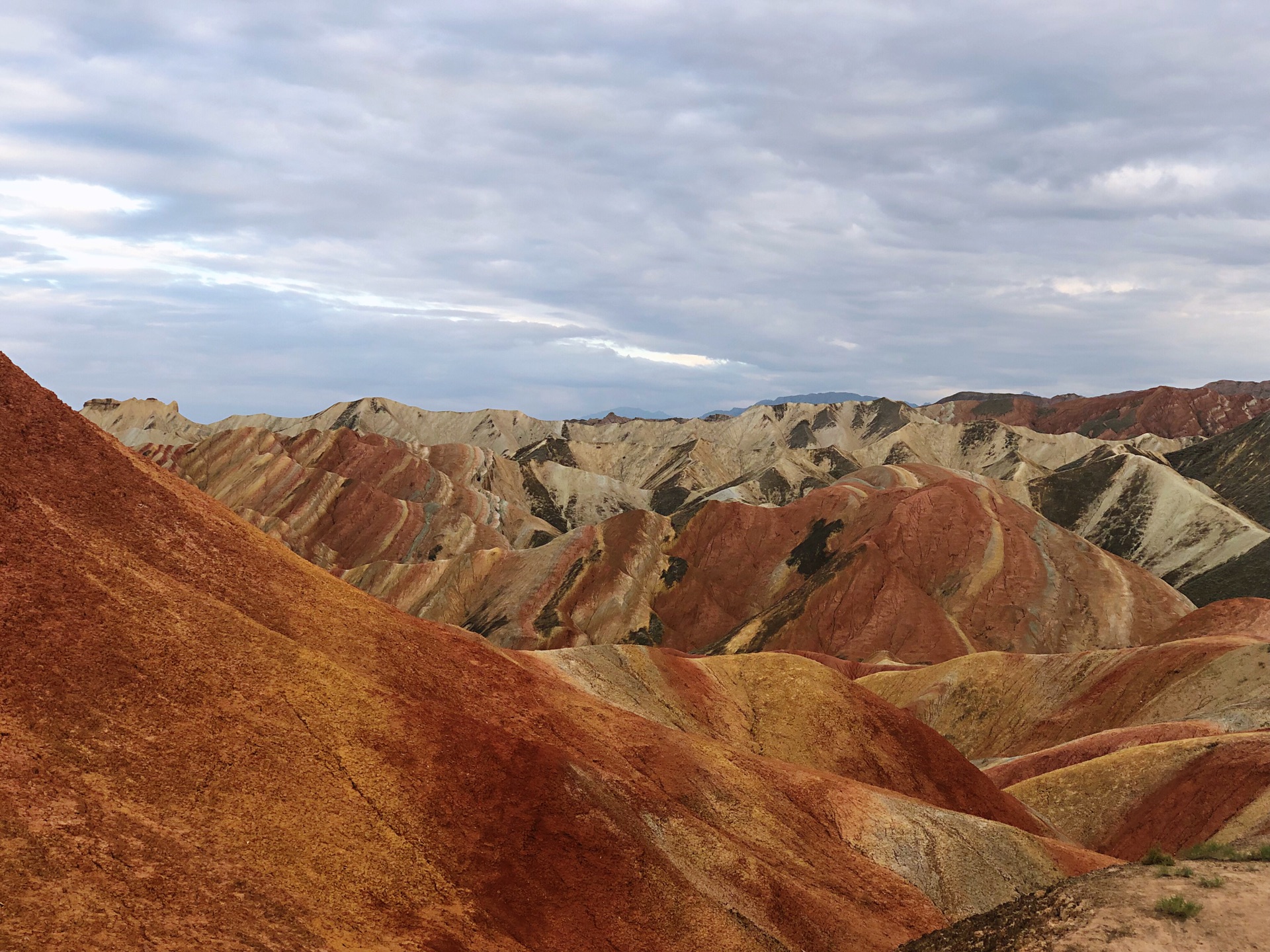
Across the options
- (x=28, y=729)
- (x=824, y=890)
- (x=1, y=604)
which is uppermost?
(x=1, y=604)

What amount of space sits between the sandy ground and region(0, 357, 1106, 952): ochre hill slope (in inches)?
296

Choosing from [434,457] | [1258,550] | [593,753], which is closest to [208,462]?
[434,457]

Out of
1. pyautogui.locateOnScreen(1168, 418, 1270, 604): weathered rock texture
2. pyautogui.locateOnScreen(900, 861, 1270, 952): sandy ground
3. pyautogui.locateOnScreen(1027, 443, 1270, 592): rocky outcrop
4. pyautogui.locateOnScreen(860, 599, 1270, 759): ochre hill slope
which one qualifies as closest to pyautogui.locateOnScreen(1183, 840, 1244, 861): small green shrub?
pyautogui.locateOnScreen(900, 861, 1270, 952): sandy ground

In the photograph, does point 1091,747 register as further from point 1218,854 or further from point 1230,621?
point 1218,854

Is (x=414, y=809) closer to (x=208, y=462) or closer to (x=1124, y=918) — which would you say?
(x=1124, y=918)

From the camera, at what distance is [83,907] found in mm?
12820

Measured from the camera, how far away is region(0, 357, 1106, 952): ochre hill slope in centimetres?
1479

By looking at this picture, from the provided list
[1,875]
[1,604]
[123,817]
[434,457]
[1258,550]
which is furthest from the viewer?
[434,457]

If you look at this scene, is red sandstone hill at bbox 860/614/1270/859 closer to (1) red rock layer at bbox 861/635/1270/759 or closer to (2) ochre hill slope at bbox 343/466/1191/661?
(1) red rock layer at bbox 861/635/1270/759

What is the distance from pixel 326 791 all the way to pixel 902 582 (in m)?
72.0

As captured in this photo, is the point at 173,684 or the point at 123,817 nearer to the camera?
the point at 123,817

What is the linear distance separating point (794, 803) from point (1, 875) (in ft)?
71.5

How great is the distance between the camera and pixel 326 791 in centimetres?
1883

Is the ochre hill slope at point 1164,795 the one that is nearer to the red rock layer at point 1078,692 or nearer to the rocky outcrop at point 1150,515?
the red rock layer at point 1078,692
